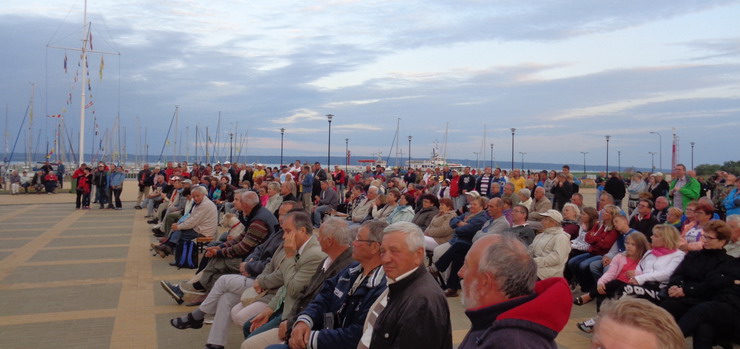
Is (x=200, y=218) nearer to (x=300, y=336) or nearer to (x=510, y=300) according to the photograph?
(x=300, y=336)

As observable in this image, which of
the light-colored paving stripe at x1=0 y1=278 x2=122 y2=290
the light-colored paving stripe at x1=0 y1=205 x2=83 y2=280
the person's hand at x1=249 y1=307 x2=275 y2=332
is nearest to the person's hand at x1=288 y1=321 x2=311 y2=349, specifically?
the person's hand at x1=249 y1=307 x2=275 y2=332

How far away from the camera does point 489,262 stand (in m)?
2.52

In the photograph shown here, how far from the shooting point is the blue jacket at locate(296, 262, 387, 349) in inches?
152

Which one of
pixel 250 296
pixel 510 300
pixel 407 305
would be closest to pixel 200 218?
pixel 250 296

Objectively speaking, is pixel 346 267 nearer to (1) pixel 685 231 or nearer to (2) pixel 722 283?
(2) pixel 722 283

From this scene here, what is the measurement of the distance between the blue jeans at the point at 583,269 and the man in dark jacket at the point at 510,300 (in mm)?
5459

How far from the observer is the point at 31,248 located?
11930mm

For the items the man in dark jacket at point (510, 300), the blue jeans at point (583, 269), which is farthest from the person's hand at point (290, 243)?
the blue jeans at point (583, 269)

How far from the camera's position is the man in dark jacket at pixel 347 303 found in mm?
3879

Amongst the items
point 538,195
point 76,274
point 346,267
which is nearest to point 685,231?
point 538,195

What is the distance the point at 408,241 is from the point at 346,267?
3.75 ft

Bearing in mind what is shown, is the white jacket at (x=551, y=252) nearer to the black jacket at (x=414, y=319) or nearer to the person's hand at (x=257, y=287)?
the person's hand at (x=257, y=287)

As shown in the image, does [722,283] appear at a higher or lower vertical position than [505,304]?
lower

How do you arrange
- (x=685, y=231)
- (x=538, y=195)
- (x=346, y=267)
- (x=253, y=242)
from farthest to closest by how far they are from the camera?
1. (x=538, y=195)
2. (x=685, y=231)
3. (x=253, y=242)
4. (x=346, y=267)
